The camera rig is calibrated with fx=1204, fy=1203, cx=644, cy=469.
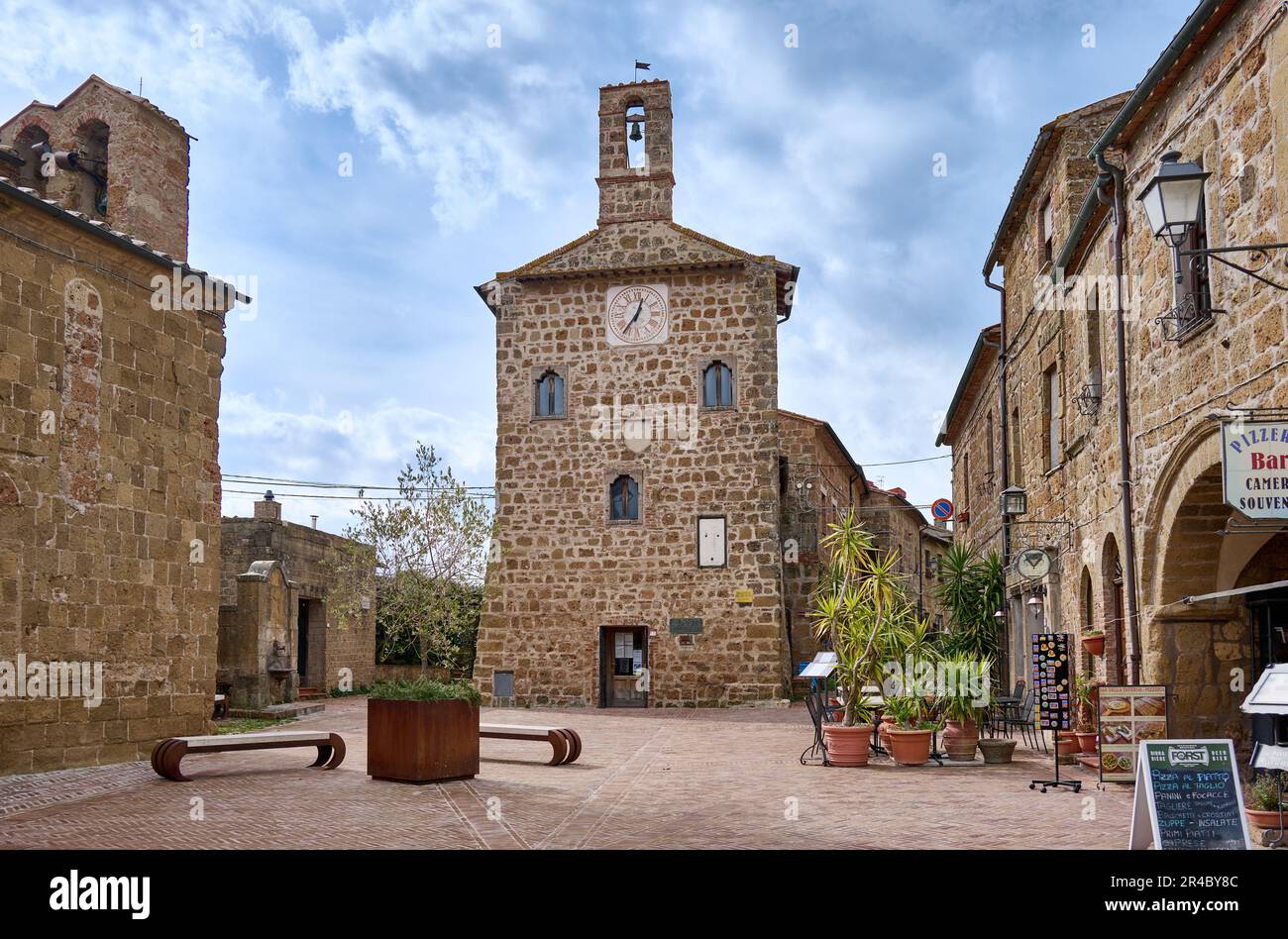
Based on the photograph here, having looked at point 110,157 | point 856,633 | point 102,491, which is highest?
point 110,157

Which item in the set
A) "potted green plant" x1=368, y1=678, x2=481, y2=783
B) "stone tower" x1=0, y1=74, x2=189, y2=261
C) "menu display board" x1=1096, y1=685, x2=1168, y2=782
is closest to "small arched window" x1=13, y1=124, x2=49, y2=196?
"stone tower" x1=0, y1=74, x2=189, y2=261

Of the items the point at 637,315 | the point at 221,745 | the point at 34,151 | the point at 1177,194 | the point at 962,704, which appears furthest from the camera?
the point at 637,315

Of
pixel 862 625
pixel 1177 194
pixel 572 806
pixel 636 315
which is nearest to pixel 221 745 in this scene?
pixel 572 806

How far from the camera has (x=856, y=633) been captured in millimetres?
12562

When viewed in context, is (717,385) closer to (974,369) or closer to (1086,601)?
(974,369)

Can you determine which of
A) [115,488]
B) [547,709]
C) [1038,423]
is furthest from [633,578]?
[115,488]

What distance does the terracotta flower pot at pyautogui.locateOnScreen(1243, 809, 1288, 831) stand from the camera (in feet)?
22.8

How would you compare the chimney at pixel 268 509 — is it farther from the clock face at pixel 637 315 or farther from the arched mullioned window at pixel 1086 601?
the arched mullioned window at pixel 1086 601

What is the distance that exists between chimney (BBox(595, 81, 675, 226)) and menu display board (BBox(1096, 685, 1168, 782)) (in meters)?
15.7

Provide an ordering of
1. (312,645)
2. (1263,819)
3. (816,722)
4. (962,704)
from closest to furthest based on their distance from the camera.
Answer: (1263,819) < (962,704) < (816,722) < (312,645)

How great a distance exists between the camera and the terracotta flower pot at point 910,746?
40.1 ft

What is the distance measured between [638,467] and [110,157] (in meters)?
11.1
